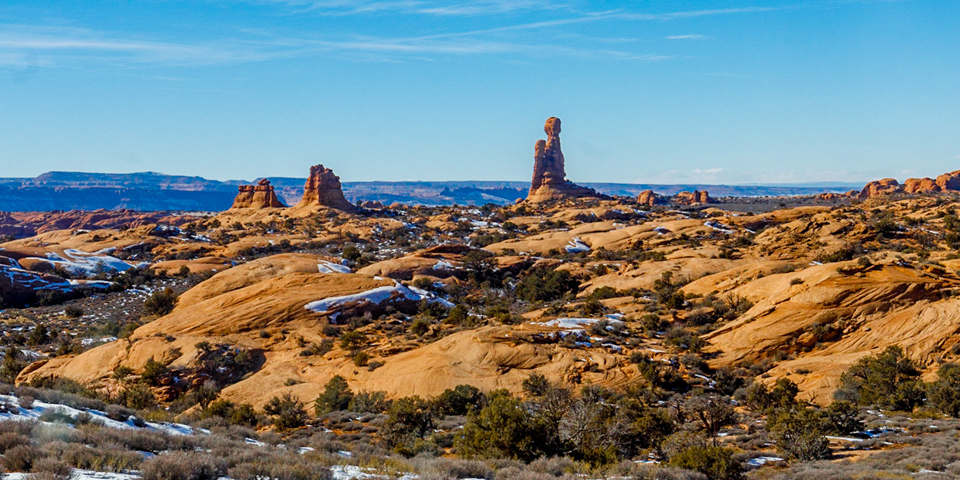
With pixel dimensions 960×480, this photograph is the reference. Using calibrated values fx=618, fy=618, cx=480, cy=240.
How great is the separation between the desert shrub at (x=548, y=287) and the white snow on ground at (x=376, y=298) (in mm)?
6962

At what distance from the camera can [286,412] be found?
20594 mm

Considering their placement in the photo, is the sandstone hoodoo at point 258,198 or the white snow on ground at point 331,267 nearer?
the white snow on ground at point 331,267

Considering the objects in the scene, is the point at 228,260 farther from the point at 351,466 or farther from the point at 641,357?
the point at 351,466

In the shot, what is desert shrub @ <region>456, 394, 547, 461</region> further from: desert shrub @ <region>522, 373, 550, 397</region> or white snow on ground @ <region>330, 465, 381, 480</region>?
desert shrub @ <region>522, 373, 550, 397</region>

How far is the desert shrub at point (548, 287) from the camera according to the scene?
4284 cm

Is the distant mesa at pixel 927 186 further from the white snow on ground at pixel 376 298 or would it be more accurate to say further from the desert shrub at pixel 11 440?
the desert shrub at pixel 11 440

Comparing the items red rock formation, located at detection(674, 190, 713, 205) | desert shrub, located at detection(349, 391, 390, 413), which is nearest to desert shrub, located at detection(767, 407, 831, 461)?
desert shrub, located at detection(349, 391, 390, 413)

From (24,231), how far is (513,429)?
550 feet

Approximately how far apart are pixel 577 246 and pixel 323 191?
158 feet

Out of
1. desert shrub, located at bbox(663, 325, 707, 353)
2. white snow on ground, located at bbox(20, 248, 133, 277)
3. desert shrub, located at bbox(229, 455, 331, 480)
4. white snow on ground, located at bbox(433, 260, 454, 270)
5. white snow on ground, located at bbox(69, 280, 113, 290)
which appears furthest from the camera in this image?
→ white snow on ground, located at bbox(20, 248, 133, 277)

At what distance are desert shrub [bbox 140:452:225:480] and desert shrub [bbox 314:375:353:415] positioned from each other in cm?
1241

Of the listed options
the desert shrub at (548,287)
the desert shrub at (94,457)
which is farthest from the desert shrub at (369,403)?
the desert shrub at (548,287)

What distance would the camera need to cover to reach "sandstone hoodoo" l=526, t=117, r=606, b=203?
120750mm

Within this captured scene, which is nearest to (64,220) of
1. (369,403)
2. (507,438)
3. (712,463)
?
(369,403)
